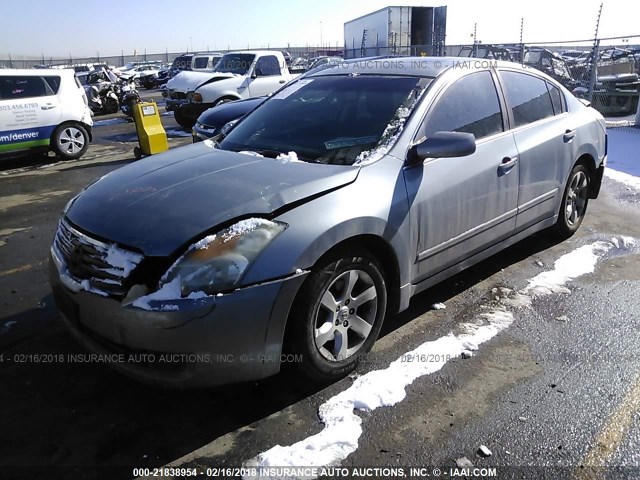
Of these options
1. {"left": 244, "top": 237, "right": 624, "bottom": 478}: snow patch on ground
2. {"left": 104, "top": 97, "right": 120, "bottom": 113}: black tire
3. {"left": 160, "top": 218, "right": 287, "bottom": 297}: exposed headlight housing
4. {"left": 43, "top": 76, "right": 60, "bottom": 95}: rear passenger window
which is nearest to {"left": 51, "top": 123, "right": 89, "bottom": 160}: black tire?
{"left": 43, "top": 76, "right": 60, "bottom": 95}: rear passenger window

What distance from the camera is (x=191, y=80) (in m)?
13.6

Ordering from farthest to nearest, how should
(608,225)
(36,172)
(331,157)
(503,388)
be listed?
1. (36,172)
2. (608,225)
3. (331,157)
4. (503,388)

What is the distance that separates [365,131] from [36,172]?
25.7 feet

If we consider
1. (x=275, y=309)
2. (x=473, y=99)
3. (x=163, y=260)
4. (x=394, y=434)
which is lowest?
(x=394, y=434)

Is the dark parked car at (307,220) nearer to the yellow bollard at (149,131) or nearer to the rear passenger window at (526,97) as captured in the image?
the rear passenger window at (526,97)

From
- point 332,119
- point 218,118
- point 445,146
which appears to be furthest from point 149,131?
point 445,146

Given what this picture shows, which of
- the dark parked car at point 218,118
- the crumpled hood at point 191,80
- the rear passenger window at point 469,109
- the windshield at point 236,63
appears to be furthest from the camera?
the windshield at point 236,63

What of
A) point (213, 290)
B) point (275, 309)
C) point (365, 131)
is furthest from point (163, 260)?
point (365, 131)

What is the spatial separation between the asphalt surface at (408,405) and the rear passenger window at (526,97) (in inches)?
56.8

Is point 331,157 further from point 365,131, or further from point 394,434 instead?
point 394,434

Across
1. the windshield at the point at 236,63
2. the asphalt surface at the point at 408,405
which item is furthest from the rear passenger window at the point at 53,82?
the asphalt surface at the point at 408,405

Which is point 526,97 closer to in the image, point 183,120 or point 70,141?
point 70,141

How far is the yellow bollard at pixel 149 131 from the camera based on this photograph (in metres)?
9.40

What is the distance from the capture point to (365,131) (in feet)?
11.1
